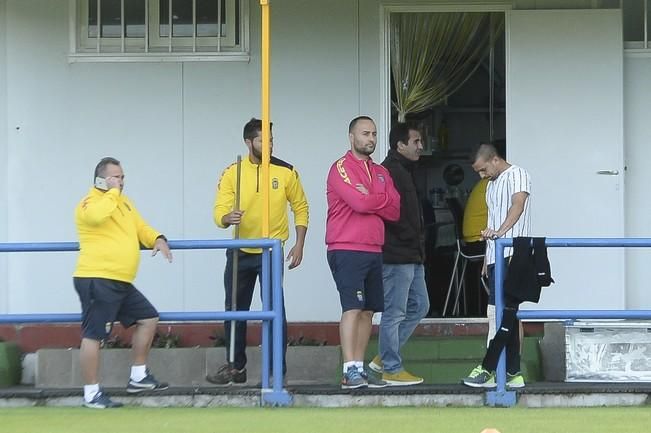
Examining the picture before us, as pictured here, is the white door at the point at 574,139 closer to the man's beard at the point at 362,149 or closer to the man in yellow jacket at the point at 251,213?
the man's beard at the point at 362,149

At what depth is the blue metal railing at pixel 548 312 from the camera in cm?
768

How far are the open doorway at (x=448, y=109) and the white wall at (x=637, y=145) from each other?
1225 millimetres

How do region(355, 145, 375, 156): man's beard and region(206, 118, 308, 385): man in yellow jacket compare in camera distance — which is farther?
region(206, 118, 308, 385): man in yellow jacket

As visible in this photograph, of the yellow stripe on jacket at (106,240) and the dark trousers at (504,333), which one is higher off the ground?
the yellow stripe on jacket at (106,240)

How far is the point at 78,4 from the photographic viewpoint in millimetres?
9742

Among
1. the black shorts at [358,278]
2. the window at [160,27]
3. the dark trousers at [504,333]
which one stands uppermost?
the window at [160,27]

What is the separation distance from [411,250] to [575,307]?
185 centimetres

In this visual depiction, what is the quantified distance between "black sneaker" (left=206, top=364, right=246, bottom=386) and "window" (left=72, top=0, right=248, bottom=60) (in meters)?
2.61

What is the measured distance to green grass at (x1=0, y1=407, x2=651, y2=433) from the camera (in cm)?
697

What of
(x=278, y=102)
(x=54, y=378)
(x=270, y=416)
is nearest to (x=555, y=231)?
(x=278, y=102)

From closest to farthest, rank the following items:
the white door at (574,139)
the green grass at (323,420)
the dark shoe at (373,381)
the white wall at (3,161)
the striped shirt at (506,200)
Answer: the green grass at (323,420), the dark shoe at (373,381), the striped shirt at (506,200), the white door at (574,139), the white wall at (3,161)

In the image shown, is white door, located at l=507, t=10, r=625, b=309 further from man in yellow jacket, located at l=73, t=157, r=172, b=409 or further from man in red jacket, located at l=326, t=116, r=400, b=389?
man in yellow jacket, located at l=73, t=157, r=172, b=409

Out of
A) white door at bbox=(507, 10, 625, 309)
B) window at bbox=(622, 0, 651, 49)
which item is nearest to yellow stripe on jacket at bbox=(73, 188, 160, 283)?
white door at bbox=(507, 10, 625, 309)

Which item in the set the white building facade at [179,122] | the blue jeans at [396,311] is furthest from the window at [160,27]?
the blue jeans at [396,311]
